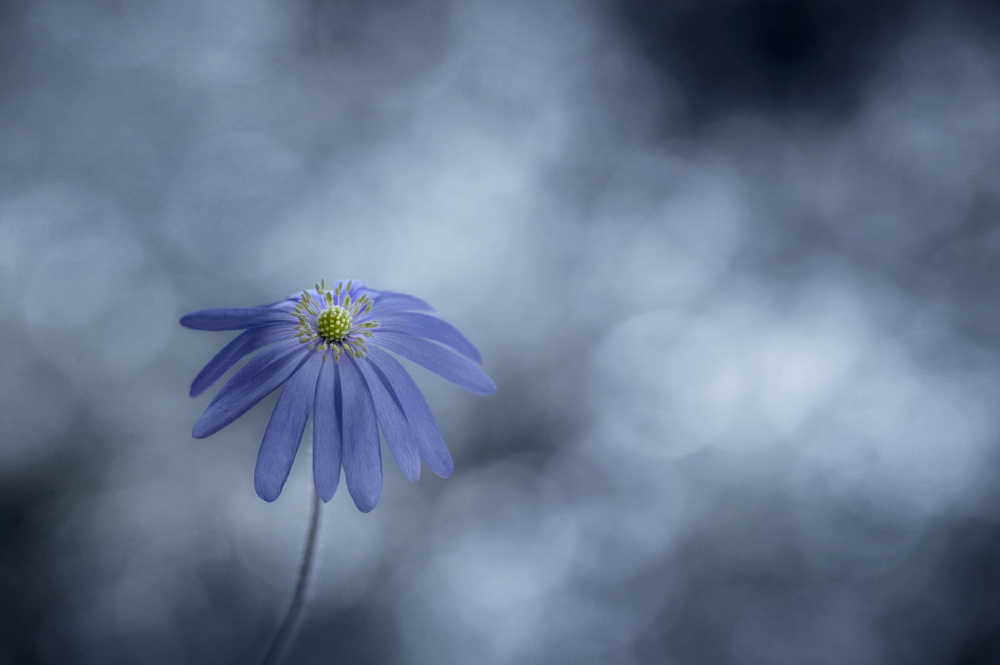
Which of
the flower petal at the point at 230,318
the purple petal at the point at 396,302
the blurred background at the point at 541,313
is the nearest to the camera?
the flower petal at the point at 230,318

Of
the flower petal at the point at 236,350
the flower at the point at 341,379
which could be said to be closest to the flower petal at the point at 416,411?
the flower at the point at 341,379

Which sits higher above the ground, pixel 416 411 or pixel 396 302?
pixel 396 302

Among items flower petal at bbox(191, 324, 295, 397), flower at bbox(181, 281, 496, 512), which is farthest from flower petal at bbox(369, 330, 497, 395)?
flower petal at bbox(191, 324, 295, 397)

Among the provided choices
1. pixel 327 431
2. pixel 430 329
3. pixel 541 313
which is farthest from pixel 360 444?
pixel 541 313

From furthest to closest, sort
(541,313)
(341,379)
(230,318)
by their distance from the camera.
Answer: (541,313), (341,379), (230,318)

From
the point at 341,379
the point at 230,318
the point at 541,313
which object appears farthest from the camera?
the point at 541,313

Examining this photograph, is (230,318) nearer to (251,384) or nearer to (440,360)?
(251,384)

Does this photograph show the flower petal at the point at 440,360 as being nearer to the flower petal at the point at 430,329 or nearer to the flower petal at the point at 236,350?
the flower petal at the point at 430,329
